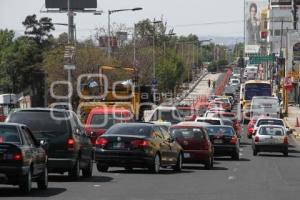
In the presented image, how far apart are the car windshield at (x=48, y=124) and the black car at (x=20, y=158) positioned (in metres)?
2.52

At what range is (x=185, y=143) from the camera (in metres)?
30.9

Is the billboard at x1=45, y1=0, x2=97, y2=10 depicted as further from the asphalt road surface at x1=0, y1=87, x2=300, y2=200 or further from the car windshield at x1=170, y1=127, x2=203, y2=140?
the asphalt road surface at x1=0, y1=87, x2=300, y2=200

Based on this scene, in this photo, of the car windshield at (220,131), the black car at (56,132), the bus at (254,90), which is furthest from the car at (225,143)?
the bus at (254,90)

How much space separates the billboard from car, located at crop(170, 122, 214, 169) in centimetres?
7706

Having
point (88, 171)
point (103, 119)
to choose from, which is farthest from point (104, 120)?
point (88, 171)

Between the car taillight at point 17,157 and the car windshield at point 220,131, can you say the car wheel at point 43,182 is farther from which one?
the car windshield at point 220,131

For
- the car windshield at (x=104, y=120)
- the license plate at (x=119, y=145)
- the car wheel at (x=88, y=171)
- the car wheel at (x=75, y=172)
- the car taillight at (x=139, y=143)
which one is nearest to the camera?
the car wheel at (x=75, y=172)

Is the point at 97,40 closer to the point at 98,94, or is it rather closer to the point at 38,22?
the point at 38,22

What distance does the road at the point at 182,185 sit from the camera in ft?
63.5

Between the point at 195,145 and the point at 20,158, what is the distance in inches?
525

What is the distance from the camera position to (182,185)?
2269 cm

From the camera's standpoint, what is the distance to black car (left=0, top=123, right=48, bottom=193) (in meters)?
18.1

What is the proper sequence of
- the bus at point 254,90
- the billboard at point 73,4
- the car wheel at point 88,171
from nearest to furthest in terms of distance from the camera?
the car wheel at point 88,171
the bus at point 254,90
the billboard at point 73,4

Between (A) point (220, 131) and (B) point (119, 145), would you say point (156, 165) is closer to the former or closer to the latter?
(B) point (119, 145)
